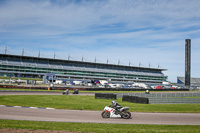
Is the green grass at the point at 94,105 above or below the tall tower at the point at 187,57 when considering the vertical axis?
below

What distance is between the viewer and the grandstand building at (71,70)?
11612cm

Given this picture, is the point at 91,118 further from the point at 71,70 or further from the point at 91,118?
the point at 71,70

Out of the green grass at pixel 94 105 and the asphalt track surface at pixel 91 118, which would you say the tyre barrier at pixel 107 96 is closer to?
the green grass at pixel 94 105

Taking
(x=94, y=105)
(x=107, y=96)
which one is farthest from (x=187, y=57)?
(x=94, y=105)

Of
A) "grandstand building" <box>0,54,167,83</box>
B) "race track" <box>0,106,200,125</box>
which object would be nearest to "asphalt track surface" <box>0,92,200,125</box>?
"race track" <box>0,106,200,125</box>

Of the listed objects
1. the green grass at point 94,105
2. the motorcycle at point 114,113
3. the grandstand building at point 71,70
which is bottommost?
the green grass at point 94,105

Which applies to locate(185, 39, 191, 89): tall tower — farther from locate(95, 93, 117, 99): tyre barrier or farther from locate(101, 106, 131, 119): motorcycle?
locate(101, 106, 131, 119): motorcycle

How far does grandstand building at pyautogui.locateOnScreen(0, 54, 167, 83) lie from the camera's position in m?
116

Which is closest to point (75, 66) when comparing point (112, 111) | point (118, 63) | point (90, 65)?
point (90, 65)

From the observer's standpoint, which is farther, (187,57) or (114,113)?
(187,57)

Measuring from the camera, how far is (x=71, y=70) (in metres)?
129

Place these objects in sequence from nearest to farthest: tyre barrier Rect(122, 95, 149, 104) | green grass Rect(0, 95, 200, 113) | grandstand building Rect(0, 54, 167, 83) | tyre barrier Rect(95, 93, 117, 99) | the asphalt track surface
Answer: the asphalt track surface < green grass Rect(0, 95, 200, 113) < tyre barrier Rect(122, 95, 149, 104) < tyre barrier Rect(95, 93, 117, 99) < grandstand building Rect(0, 54, 167, 83)

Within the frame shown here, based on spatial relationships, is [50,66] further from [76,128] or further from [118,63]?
[76,128]

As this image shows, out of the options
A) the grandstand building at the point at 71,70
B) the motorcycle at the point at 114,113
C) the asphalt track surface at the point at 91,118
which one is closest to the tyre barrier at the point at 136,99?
the asphalt track surface at the point at 91,118
